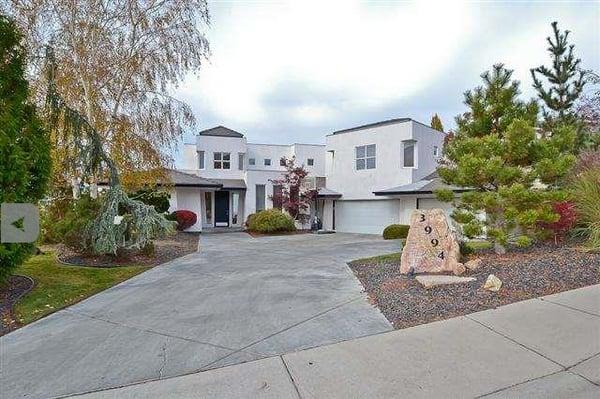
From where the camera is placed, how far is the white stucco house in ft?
64.5

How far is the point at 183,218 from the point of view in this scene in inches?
770

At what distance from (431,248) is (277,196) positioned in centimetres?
1569

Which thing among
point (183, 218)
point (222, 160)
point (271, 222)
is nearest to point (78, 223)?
point (183, 218)

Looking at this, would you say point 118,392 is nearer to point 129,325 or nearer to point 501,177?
point 129,325

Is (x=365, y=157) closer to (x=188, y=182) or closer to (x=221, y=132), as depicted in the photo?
(x=188, y=182)

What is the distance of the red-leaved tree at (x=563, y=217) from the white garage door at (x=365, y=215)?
37.3ft

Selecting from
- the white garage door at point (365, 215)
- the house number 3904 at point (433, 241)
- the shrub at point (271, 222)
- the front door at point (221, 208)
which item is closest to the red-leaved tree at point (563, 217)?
the house number 3904 at point (433, 241)

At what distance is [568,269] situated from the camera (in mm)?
6445

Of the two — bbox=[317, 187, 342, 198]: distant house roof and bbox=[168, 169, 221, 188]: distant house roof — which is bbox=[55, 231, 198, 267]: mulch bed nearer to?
bbox=[168, 169, 221, 188]: distant house roof

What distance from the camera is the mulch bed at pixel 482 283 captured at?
17.2 ft

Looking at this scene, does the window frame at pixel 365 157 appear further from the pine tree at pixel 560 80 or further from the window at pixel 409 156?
the pine tree at pixel 560 80

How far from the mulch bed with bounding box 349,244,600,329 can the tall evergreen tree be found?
6.39 metres

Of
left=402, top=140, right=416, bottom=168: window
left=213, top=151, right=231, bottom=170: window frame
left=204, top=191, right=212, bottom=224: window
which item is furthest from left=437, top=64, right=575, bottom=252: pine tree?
left=213, top=151, right=231, bottom=170: window frame

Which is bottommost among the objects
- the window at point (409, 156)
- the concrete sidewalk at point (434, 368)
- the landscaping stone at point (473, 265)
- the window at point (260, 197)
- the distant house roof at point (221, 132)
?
the concrete sidewalk at point (434, 368)
